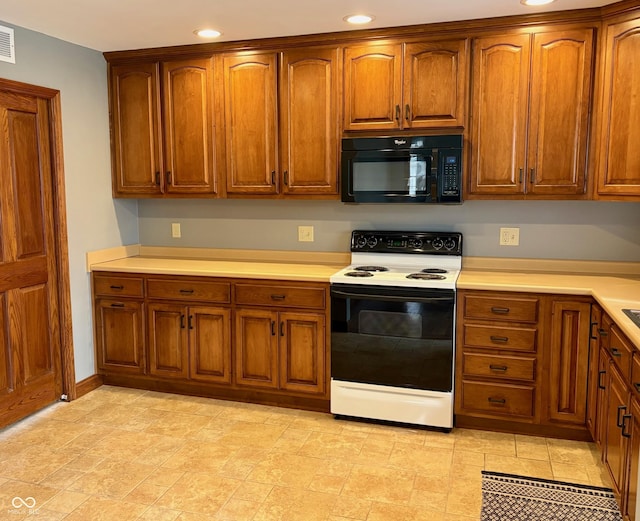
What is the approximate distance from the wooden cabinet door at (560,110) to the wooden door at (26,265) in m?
3.00

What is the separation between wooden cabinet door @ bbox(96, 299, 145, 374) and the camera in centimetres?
387

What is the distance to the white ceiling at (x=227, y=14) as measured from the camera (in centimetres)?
291

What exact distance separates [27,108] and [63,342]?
1.51 meters

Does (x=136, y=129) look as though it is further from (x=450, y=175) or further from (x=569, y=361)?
(x=569, y=361)

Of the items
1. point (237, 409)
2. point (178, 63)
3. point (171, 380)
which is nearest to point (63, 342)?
point (171, 380)

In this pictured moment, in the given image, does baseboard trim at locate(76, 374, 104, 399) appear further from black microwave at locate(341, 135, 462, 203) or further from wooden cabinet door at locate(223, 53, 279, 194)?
black microwave at locate(341, 135, 462, 203)

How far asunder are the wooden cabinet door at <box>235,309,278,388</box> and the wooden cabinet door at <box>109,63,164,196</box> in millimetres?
1225

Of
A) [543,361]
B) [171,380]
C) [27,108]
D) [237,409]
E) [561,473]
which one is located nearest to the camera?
[561,473]

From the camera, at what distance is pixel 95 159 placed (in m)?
3.94

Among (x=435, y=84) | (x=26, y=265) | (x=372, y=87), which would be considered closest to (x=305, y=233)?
(x=372, y=87)

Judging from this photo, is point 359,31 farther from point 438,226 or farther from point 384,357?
point 384,357

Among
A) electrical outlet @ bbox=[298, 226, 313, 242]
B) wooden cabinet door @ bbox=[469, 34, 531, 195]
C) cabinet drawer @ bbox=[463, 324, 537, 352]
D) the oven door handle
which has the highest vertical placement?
wooden cabinet door @ bbox=[469, 34, 531, 195]

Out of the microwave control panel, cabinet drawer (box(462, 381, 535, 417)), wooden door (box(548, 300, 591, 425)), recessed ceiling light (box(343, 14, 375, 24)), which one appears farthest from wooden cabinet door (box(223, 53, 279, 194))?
wooden door (box(548, 300, 591, 425))

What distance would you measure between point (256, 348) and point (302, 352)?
0.32 m
